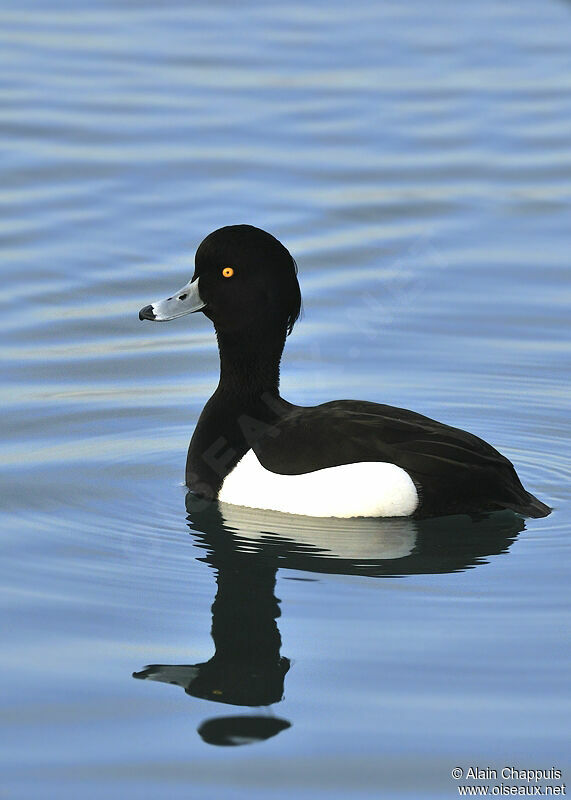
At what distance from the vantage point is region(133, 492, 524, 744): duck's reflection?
222 inches

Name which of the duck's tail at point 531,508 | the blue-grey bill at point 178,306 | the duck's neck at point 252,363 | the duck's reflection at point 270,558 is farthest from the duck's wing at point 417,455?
the blue-grey bill at point 178,306

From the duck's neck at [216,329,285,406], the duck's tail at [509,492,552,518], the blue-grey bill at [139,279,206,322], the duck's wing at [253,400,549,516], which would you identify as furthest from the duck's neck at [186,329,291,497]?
the duck's tail at [509,492,552,518]

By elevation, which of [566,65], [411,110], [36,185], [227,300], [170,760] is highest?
[566,65]

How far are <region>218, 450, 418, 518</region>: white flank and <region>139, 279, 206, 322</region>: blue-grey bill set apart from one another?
91cm

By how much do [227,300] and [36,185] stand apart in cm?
626

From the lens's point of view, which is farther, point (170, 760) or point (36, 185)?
point (36, 185)

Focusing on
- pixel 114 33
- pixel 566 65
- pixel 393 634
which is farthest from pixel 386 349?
pixel 114 33

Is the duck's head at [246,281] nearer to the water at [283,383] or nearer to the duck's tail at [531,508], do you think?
the water at [283,383]

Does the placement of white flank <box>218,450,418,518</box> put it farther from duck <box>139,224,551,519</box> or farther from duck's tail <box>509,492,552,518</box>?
duck's tail <box>509,492,552,518</box>

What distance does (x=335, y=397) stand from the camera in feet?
29.5

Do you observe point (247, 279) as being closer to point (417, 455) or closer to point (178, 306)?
point (178, 306)

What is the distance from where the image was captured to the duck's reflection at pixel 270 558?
5648mm

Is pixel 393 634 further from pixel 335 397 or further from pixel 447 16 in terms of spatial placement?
pixel 447 16

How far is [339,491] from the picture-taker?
7.10 m
